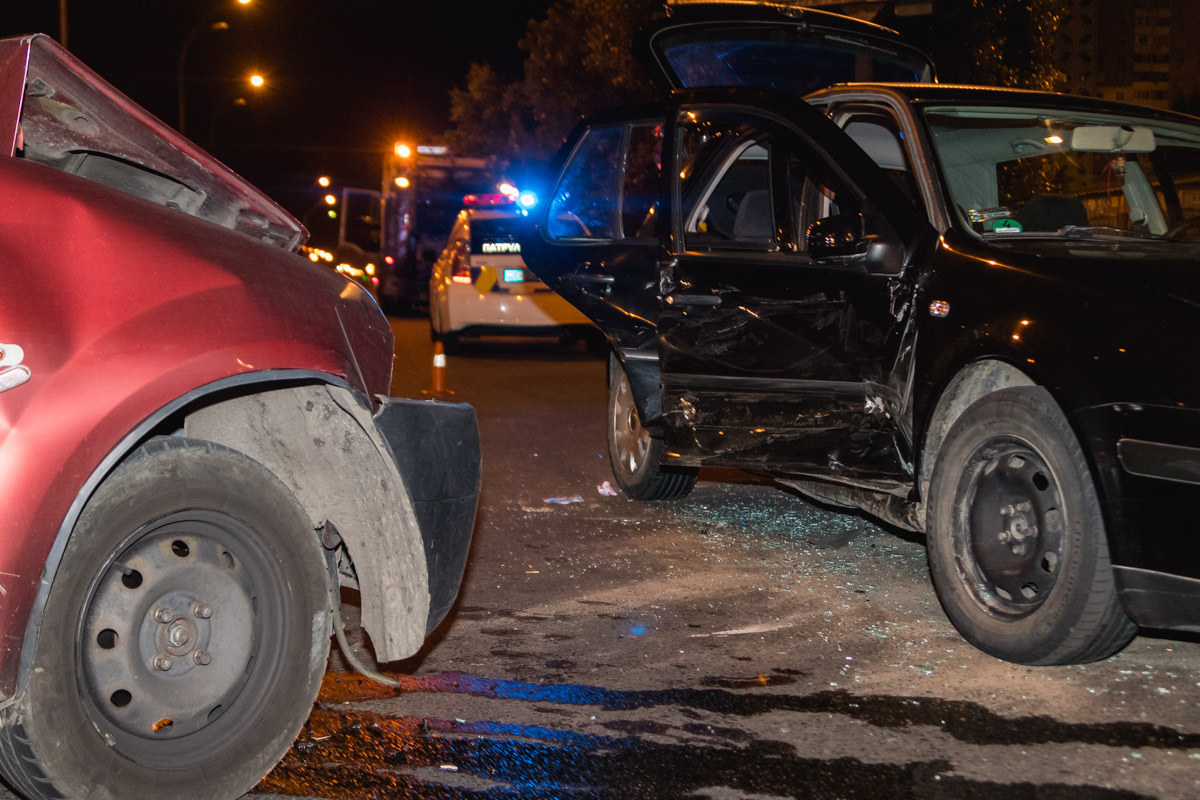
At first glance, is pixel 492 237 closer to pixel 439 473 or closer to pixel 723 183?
pixel 723 183

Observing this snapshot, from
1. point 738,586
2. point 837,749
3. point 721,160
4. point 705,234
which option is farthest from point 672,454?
point 837,749

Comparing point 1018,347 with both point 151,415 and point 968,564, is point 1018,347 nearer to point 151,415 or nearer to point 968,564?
point 968,564

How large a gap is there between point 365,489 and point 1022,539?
2.12 metres

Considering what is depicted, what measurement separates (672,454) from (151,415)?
3.26m

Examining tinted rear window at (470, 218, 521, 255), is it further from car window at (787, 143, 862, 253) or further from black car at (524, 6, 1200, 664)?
car window at (787, 143, 862, 253)

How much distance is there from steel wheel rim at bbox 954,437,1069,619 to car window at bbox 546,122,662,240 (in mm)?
2909

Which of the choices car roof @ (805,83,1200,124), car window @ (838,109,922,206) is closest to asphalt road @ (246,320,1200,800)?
car window @ (838,109,922,206)

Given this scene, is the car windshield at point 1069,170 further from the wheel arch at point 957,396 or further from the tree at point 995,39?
the tree at point 995,39

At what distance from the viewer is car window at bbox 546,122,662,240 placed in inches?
269

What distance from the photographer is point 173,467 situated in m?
2.71

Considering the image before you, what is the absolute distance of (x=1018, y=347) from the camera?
13.3 feet

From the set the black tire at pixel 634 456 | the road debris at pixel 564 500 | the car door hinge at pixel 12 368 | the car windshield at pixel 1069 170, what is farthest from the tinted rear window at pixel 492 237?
the car door hinge at pixel 12 368

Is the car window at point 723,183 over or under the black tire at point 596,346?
over

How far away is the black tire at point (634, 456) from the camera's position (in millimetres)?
6855
